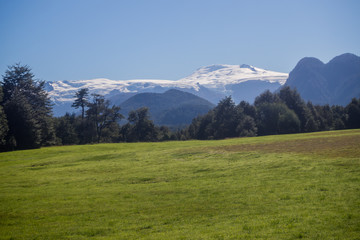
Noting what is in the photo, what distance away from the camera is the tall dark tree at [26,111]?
213 feet

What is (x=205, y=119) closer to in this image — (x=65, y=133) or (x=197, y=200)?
(x=65, y=133)

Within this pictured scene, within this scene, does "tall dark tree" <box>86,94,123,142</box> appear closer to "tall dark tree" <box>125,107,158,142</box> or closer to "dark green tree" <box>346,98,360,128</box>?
"tall dark tree" <box>125,107,158,142</box>

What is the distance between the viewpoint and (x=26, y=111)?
6619 cm

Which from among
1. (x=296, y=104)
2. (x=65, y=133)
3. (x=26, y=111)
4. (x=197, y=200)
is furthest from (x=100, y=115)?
(x=197, y=200)

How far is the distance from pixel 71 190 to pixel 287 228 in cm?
1808

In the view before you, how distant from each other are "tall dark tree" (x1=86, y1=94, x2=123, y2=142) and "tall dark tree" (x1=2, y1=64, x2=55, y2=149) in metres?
19.2

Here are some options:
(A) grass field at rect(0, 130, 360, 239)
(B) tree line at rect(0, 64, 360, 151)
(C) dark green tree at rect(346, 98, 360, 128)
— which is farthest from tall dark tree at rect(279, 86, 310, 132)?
(A) grass field at rect(0, 130, 360, 239)

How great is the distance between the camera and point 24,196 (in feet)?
71.1

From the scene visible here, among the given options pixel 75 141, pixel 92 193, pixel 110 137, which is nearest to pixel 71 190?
pixel 92 193

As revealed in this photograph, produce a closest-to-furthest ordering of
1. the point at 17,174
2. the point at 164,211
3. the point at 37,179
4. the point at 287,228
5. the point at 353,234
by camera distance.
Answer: the point at 353,234 → the point at 287,228 → the point at 164,211 → the point at 37,179 → the point at 17,174

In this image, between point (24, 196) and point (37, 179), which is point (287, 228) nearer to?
point (24, 196)

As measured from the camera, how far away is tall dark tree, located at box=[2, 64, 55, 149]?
64.9 metres

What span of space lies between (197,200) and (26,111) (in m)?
62.2

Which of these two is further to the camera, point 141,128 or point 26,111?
point 141,128
